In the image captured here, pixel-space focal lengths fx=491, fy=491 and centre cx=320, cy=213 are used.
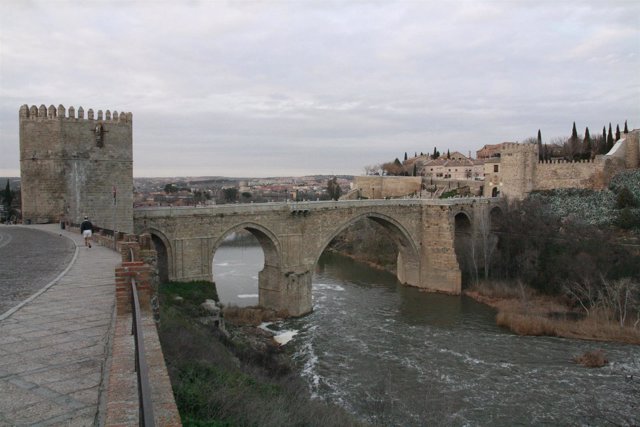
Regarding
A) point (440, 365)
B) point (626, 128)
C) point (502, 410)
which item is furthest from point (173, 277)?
point (626, 128)

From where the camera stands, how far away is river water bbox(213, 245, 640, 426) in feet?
39.0

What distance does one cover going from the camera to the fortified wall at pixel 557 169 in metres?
31.6

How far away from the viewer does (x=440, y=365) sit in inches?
590

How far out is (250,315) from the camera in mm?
18812

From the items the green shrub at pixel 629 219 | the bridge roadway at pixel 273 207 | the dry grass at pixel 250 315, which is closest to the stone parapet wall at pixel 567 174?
the green shrub at pixel 629 219

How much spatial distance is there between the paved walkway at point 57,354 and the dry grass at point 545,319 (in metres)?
16.1

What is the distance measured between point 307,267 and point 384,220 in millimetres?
6221

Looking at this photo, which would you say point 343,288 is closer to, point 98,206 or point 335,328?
point 335,328

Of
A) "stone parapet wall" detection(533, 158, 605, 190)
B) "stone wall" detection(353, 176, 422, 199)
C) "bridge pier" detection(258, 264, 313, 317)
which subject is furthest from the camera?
"stone wall" detection(353, 176, 422, 199)

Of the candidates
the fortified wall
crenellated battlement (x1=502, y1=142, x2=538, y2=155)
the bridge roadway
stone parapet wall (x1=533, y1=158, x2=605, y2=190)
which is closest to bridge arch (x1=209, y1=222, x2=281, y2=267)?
the bridge roadway

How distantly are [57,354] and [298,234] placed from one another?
1592cm

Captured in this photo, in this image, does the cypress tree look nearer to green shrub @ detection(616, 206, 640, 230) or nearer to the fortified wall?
the fortified wall

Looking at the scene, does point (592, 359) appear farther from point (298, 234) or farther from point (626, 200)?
point (626, 200)

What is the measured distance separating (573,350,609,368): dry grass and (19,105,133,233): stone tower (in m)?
14.4
